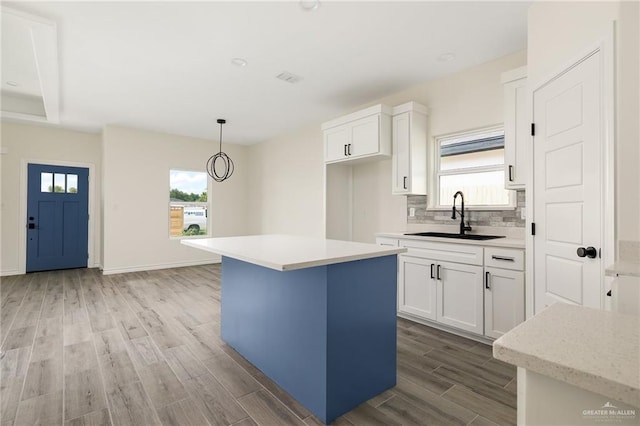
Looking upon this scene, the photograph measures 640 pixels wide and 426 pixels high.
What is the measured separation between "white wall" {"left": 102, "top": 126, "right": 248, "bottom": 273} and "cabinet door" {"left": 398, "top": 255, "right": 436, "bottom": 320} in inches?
186

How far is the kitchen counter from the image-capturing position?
54cm

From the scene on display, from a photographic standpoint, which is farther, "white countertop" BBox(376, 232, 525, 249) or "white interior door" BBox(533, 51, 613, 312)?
"white countertop" BBox(376, 232, 525, 249)

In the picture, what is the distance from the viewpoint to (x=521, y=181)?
9.02ft

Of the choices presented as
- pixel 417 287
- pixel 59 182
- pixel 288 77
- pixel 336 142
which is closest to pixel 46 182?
pixel 59 182

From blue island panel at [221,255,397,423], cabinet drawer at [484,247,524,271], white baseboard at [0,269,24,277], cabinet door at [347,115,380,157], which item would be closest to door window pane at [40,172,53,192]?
white baseboard at [0,269,24,277]

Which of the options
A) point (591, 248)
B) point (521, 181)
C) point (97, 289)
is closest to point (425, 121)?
point (521, 181)

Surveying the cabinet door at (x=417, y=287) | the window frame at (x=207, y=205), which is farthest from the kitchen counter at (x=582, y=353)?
the window frame at (x=207, y=205)

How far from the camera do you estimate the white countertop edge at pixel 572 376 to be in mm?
519

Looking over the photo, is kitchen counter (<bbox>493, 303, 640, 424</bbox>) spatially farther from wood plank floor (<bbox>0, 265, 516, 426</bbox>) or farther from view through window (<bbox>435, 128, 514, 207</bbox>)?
view through window (<bbox>435, 128, 514, 207</bbox>)

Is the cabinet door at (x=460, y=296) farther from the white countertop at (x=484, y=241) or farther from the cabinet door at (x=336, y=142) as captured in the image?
the cabinet door at (x=336, y=142)

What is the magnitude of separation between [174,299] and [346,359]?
308cm

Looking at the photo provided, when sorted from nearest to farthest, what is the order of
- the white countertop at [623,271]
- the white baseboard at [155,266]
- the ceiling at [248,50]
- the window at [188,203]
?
1. the white countertop at [623,271]
2. the ceiling at [248,50]
3. the white baseboard at [155,266]
4. the window at [188,203]

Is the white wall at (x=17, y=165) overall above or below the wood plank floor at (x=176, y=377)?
above

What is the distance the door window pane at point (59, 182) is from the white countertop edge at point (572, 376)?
24.5 feet
